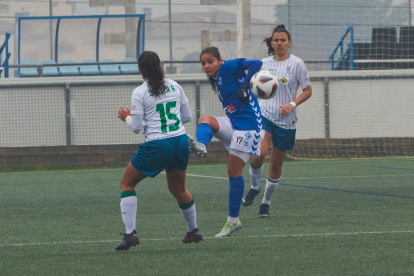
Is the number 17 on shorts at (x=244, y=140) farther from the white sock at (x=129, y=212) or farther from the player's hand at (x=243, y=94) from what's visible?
the white sock at (x=129, y=212)

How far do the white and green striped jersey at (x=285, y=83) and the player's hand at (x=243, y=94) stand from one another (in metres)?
1.24

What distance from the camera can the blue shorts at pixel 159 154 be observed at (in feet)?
14.5

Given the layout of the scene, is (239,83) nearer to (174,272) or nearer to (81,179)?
(174,272)

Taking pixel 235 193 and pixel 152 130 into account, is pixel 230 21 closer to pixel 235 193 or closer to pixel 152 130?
pixel 235 193

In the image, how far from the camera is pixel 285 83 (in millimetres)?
6449

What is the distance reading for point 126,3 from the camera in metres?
16.3

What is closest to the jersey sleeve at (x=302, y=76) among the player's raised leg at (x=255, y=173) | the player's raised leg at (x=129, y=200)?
the player's raised leg at (x=255, y=173)

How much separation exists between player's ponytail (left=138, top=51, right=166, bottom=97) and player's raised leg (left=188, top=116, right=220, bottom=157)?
17.6 inches

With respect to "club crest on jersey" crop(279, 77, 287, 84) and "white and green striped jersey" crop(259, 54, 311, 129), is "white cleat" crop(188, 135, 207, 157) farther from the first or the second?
"club crest on jersey" crop(279, 77, 287, 84)

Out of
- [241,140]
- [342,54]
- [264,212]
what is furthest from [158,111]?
[342,54]

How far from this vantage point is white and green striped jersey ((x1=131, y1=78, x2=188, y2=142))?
4.41m

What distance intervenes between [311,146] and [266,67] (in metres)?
8.59

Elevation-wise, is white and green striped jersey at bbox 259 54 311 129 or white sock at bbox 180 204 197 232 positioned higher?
white and green striped jersey at bbox 259 54 311 129

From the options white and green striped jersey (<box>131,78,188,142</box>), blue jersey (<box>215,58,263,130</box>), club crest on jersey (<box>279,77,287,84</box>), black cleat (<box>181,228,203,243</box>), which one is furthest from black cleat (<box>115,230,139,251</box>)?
club crest on jersey (<box>279,77,287,84</box>)
